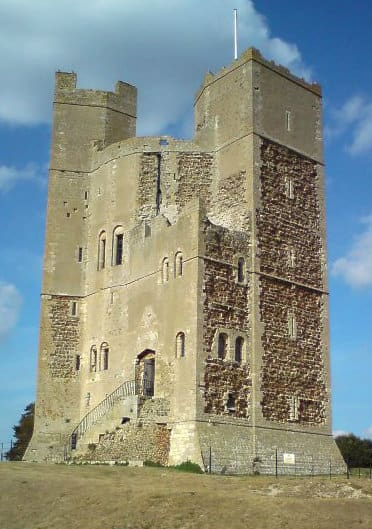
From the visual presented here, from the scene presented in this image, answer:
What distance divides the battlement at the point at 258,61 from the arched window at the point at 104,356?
13.4 meters

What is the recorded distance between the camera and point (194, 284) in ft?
105

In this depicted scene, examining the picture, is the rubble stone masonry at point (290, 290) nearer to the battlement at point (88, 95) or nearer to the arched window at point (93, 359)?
the arched window at point (93, 359)

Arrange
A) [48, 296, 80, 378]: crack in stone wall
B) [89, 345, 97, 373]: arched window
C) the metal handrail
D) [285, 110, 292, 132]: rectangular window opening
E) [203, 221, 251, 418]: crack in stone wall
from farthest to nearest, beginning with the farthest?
1. [48, 296, 80, 378]: crack in stone wall
2. [89, 345, 97, 373]: arched window
3. [285, 110, 292, 132]: rectangular window opening
4. the metal handrail
5. [203, 221, 251, 418]: crack in stone wall

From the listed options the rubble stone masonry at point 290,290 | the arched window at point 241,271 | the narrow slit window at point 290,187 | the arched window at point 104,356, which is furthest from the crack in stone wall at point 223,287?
the arched window at point 104,356

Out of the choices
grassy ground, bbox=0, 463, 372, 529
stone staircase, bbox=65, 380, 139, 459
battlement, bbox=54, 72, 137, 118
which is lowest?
grassy ground, bbox=0, 463, 372, 529

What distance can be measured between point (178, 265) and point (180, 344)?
11.1 feet

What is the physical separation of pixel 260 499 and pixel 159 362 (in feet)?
38.2

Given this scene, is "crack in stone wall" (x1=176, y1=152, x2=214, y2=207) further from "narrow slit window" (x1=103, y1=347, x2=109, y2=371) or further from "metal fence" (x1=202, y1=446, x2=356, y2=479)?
"metal fence" (x1=202, y1=446, x2=356, y2=479)

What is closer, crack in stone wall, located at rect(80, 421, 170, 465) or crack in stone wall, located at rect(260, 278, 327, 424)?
crack in stone wall, located at rect(80, 421, 170, 465)

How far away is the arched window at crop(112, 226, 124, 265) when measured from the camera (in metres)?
38.8

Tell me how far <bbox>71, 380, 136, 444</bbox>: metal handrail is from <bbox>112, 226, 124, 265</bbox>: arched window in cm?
638

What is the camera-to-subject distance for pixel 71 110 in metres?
43.4

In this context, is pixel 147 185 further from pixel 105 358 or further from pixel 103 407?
pixel 103 407

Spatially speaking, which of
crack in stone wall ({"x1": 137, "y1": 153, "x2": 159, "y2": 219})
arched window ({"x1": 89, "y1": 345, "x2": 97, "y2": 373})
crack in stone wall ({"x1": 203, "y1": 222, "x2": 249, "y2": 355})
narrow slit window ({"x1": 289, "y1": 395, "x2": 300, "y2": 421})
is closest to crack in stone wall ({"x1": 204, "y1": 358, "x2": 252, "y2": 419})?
crack in stone wall ({"x1": 203, "y1": 222, "x2": 249, "y2": 355})
